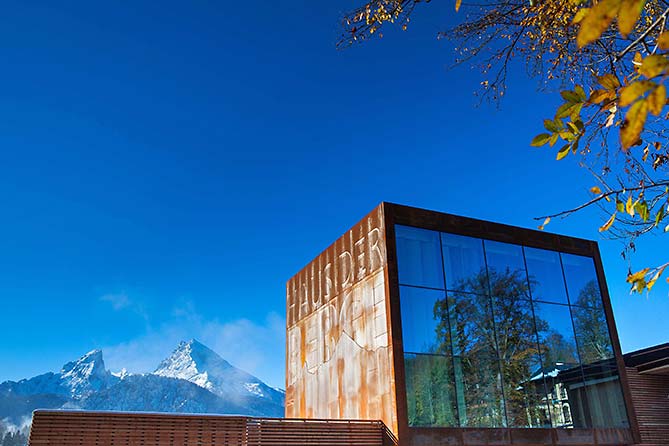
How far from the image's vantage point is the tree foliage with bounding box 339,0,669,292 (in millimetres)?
2689

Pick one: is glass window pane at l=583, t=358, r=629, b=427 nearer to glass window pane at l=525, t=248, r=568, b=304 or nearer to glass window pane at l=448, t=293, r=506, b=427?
glass window pane at l=525, t=248, r=568, b=304

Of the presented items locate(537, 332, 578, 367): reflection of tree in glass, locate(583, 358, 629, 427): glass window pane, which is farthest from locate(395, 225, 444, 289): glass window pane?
locate(583, 358, 629, 427): glass window pane

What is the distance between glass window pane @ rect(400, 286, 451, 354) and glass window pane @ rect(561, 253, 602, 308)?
4297 mm

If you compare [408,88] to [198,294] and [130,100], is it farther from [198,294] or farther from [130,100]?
[198,294]

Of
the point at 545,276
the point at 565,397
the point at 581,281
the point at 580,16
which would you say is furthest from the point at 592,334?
the point at 580,16

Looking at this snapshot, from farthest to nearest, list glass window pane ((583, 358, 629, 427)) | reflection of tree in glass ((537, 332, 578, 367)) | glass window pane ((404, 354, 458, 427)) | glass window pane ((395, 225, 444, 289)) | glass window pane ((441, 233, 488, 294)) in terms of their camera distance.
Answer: glass window pane ((583, 358, 629, 427)), reflection of tree in glass ((537, 332, 578, 367)), glass window pane ((441, 233, 488, 294)), glass window pane ((395, 225, 444, 289)), glass window pane ((404, 354, 458, 427))

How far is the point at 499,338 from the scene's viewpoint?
1345 cm

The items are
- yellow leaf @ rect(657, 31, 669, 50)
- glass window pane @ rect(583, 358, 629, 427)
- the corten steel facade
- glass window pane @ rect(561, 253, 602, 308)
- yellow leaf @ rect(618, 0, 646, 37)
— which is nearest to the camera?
yellow leaf @ rect(618, 0, 646, 37)

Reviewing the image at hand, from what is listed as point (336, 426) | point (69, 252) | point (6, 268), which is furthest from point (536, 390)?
point (6, 268)

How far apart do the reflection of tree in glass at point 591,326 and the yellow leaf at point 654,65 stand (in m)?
14.7

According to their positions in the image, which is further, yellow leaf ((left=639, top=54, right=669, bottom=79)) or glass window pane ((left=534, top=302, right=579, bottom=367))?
glass window pane ((left=534, top=302, right=579, bottom=367))

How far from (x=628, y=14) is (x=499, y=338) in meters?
12.9

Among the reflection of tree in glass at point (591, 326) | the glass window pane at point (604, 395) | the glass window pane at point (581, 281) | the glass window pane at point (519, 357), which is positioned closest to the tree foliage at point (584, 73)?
the glass window pane at point (519, 357)

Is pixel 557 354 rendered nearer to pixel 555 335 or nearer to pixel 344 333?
pixel 555 335
